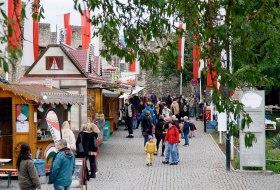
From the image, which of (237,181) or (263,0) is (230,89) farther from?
(237,181)

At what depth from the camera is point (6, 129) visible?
20.7 m

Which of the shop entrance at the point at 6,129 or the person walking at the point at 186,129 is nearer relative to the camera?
the shop entrance at the point at 6,129

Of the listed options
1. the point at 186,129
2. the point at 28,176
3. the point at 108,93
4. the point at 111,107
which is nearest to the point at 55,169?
the point at 28,176

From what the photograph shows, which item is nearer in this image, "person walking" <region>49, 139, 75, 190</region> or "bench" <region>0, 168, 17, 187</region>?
"person walking" <region>49, 139, 75, 190</region>

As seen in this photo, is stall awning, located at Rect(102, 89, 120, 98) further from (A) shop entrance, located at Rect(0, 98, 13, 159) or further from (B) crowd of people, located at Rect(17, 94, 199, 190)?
(A) shop entrance, located at Rect(0, 98, 13, 159)

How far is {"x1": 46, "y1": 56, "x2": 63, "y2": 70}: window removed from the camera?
2675 cm

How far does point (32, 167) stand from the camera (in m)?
12.0

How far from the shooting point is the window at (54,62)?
2675cm

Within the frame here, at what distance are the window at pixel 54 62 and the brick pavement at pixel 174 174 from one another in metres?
3.82

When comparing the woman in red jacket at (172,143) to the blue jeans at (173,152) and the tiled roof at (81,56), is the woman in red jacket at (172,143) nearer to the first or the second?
the blue jeans at (173,152)

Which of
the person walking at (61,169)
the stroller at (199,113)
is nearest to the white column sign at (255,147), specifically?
the person walking at (61,169)

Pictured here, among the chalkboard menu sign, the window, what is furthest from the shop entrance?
the window

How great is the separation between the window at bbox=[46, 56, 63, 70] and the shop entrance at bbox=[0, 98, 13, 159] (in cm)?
614

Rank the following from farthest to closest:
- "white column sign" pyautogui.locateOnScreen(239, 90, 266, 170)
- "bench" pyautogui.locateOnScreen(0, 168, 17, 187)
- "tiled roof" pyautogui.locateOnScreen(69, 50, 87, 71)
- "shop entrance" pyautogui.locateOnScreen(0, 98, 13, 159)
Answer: "tiled roof" pyautogui.locateOnScreen(69, 50, 87, 71) → "white column sign" pyautogui.locateOnScreen(239, 90, 266, 170) → "shop entrance" pyautogui.locateOnScreen(0, 98, 13, 159) → "bench" pyautogui.locateOnScreen(0, 168, 17, 187)
